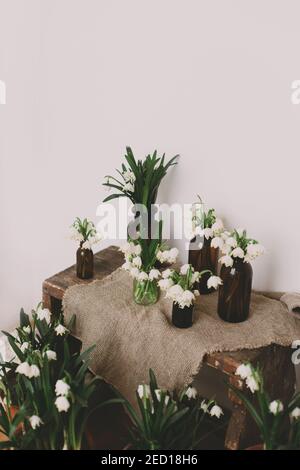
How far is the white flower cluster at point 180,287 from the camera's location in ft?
5.24

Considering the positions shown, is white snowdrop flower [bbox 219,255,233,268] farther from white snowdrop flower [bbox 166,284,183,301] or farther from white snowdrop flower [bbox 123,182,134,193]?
white snowdrop flower [bbox 123,182,134,193]

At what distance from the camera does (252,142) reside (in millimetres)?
1811

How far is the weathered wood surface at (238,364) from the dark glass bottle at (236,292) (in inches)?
5.8

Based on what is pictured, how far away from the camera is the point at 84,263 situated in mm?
1974

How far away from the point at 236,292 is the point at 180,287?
19cm

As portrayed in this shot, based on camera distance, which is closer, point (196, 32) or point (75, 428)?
point (75, 428)

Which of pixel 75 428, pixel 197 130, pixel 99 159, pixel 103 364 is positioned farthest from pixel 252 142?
pixel 75 428

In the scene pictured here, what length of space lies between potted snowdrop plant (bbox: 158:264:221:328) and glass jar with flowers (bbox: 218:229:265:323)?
0.05 metres

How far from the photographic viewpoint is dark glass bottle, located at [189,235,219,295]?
5.97 feet

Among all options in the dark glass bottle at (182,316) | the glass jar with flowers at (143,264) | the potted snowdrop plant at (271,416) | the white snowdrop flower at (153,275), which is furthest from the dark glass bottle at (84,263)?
the potted snowdrop plant at (271,416)

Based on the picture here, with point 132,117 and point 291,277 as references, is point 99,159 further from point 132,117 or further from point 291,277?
point 291,277

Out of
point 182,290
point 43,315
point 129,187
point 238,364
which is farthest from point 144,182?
point 238,364

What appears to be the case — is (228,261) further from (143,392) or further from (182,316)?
(143,392)

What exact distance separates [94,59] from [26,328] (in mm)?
1192
